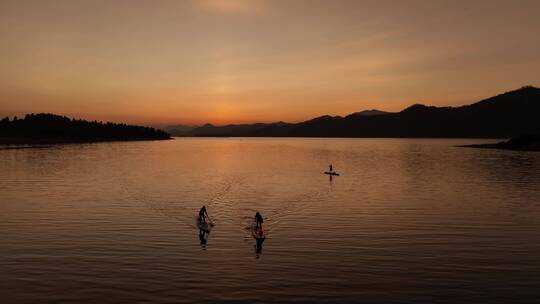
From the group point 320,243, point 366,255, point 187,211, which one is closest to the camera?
point 366,255

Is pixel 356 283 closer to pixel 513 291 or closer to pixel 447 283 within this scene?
pixel 447 283

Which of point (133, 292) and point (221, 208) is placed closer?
point (133, 292)

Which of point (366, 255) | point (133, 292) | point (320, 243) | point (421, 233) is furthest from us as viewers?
point (421, 233)

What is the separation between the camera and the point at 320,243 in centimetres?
3384

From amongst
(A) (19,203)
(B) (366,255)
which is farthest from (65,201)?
(B) (366,255)

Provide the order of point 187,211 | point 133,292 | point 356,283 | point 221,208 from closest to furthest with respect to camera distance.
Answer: point 133,292, point 356,283, point 187,211, point 221,208

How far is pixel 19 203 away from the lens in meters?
52.8

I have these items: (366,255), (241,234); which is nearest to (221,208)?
(241,234)

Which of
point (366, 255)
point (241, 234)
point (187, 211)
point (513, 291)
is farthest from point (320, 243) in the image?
point (187, 211)

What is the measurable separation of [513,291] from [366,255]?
887cm

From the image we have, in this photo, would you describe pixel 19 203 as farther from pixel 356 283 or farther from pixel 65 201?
pixel 356 283

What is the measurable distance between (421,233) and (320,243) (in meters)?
9.03

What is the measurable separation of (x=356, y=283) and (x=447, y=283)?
4.56 metres

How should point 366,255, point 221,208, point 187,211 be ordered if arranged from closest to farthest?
point 366,255, point 187,211, point 221,208
